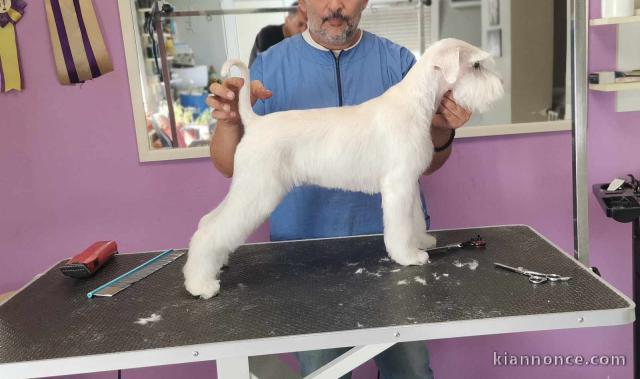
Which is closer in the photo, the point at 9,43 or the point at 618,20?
the point at 618,20

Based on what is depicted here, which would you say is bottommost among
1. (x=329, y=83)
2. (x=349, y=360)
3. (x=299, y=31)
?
(x=349, y=360)

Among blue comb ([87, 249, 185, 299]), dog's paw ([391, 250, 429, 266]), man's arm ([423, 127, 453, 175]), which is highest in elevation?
man's arm ([423, 127, 453, 175])

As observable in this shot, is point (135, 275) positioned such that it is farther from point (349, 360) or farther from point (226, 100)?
point (349, 360)

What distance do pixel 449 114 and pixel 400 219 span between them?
34 centimetres

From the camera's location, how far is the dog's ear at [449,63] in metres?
1.41

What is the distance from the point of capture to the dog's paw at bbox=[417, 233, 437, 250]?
168cm

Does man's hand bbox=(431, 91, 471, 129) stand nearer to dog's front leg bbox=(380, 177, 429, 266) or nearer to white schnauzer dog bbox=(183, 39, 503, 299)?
white schnauzer dog bbox=(183, 39, 503, 299)

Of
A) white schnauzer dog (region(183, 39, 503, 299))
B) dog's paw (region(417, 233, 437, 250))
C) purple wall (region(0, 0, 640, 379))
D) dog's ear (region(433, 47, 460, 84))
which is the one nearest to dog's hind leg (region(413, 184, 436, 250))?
dog's paw (region(417, 233, 437, 250))

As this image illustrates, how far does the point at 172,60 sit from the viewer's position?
7.61ft

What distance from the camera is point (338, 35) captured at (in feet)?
6.10

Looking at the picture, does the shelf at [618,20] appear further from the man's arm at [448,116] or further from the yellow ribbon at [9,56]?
the yellow ribbon at [9,56]

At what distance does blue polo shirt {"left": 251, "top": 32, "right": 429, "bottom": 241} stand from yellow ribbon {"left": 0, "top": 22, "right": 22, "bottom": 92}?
39.5 inches

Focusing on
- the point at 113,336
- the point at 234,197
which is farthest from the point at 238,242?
the point at 113,336

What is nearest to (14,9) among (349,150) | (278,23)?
(278,23)
